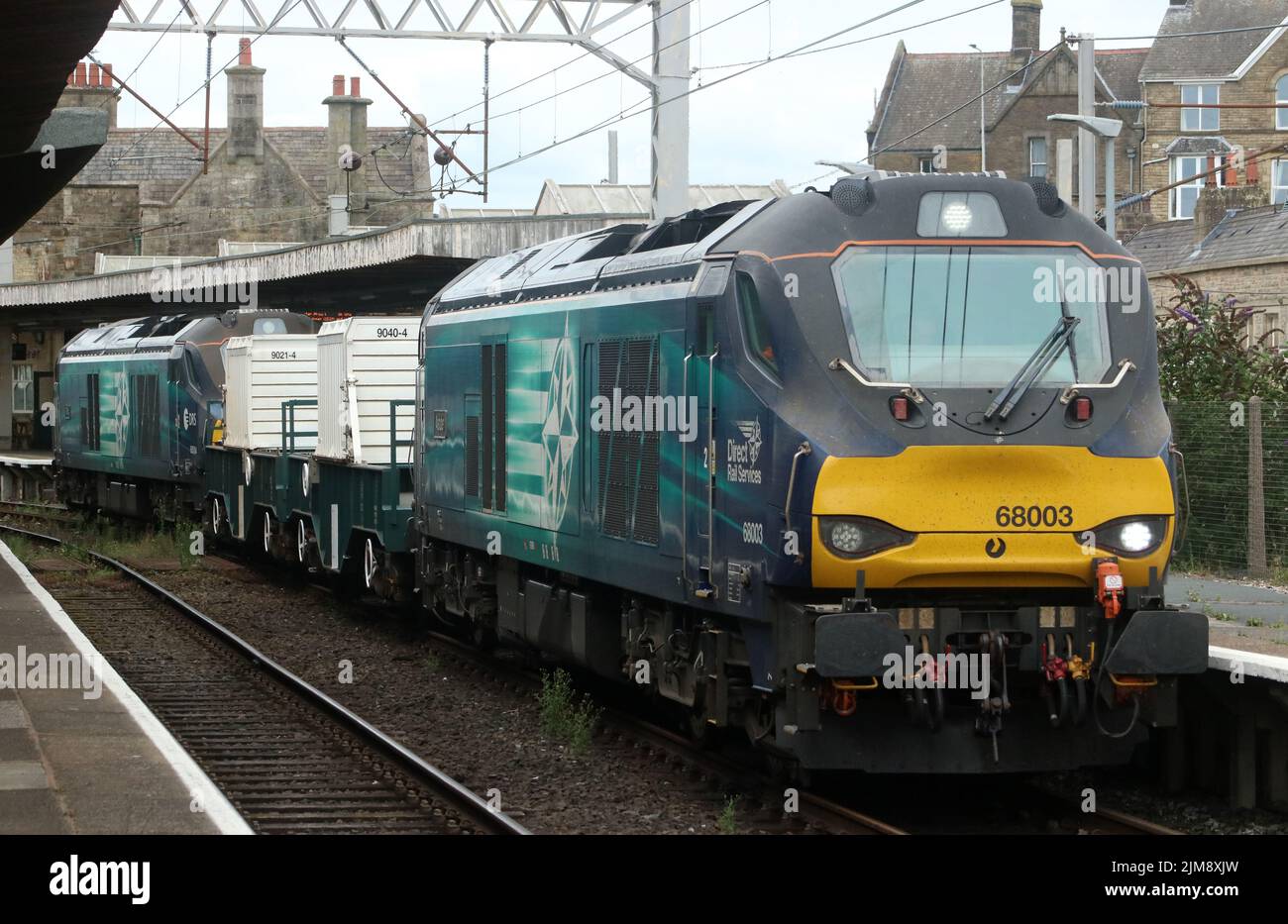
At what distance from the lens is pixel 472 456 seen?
14.5 m

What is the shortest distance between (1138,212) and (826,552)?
50780 mm

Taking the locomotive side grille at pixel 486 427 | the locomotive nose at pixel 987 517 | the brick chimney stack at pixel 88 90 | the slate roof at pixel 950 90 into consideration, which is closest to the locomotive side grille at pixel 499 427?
the locomotive side grille at pixel 486 427

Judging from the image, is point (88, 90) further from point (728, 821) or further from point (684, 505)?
point (728, 821)

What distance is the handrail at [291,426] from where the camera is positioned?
22.1 m

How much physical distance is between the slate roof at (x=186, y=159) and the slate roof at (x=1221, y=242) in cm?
3365

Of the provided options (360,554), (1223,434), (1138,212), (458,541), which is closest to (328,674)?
(458,541)

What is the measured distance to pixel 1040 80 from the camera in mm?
64375

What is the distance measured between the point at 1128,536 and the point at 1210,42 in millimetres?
54428

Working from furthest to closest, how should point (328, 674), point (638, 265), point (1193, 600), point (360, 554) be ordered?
1. point (360, 554)
2. point (328, 674)
3. point (1193, 600)
4. point (638, 265)

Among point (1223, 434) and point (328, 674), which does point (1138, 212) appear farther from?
point (328, 674)

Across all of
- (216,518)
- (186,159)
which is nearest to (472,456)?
(216,518)

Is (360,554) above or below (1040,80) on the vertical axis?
below

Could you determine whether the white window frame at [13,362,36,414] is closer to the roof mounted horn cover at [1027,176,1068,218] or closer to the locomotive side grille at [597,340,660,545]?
the locomotive side grille at [597,340,660,545]

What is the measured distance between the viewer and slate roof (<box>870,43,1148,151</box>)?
66.3 meters
